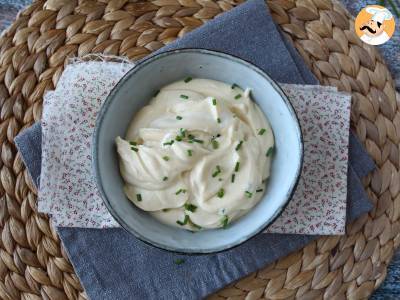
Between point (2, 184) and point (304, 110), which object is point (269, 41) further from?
point (2, 184)

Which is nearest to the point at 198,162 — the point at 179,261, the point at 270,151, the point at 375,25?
the point at 270,151

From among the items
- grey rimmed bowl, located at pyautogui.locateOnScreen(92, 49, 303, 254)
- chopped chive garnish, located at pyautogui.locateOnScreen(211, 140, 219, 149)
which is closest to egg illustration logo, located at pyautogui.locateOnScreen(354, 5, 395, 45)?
grey rimmed bowl, located at pyautogui.locateOnScreen(92, 49, 303, 254)

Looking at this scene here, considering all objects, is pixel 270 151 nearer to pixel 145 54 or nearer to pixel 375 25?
pixel 145 54

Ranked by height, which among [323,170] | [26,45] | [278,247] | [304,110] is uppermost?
[26,45]

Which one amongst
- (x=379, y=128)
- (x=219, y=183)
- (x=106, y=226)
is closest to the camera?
(x=219, y=183)

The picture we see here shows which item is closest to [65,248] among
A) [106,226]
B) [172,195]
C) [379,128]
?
[106,226]

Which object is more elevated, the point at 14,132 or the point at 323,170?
the point at 14,132

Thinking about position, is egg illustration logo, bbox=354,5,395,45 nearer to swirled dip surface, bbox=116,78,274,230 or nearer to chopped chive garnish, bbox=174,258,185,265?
swirled dip surface, bbox=116,78,274,230
